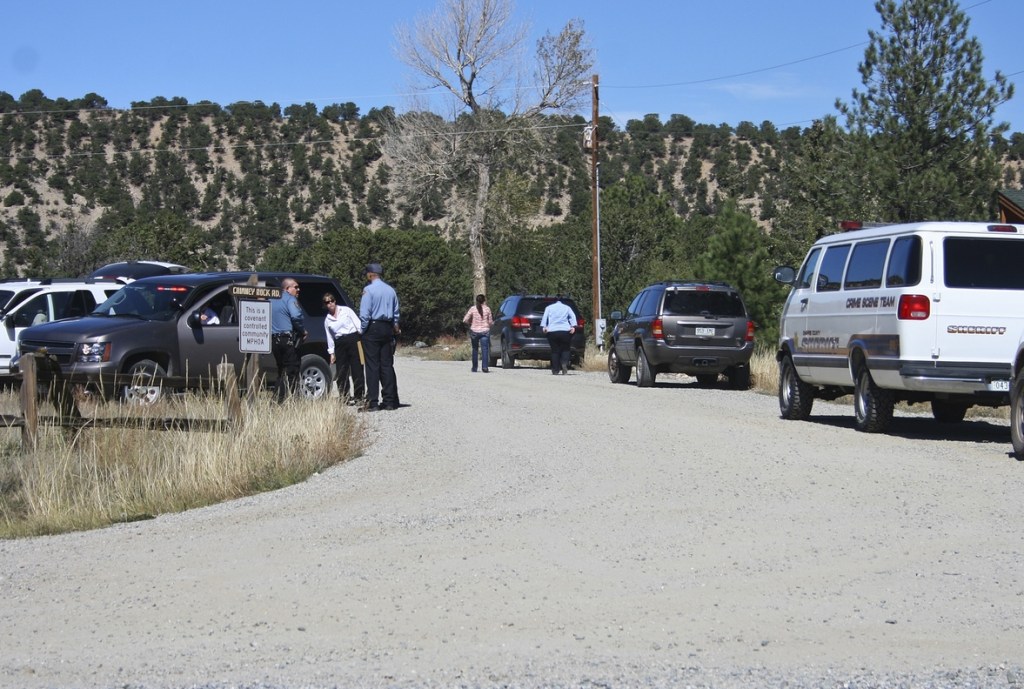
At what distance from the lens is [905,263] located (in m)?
14.6

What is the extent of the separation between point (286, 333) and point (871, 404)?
7.24 metres

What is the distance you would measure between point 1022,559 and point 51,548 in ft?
20.5

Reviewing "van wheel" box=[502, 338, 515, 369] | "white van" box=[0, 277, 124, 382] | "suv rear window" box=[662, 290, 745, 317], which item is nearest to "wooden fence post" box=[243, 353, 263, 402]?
"white van" box=[0, 277, 124, 382]

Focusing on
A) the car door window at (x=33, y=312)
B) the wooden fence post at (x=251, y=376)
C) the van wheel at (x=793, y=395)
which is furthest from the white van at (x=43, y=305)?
the van wheel at (x=793, y=395)

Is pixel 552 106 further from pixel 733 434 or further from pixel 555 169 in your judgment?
pixel 733 434

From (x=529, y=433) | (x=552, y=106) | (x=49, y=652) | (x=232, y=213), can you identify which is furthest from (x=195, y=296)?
(x=232, y=213)

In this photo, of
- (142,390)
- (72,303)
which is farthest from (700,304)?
(142,390)

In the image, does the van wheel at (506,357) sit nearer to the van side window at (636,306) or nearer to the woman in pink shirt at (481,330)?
the woman in pink shirt at (481,330)

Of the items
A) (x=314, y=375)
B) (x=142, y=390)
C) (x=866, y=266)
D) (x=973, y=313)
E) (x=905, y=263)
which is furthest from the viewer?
(x=314, y=375)

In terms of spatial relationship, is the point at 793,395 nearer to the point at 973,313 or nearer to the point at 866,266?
the point at 866,266

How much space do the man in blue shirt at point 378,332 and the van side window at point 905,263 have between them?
22.0ft

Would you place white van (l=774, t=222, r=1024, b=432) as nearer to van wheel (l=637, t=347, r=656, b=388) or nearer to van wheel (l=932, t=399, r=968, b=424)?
van wheel (l=932, t=399, r=968, b=424)

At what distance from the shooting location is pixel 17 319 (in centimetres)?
2309

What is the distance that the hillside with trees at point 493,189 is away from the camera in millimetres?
28141
